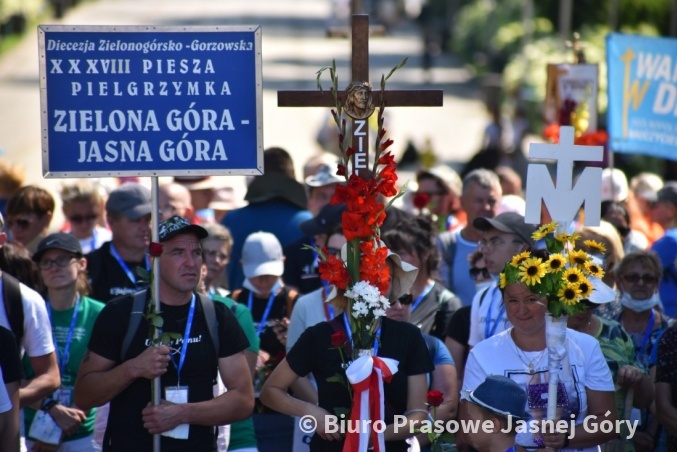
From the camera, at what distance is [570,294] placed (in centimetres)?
524

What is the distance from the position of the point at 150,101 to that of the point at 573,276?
7.47 ft

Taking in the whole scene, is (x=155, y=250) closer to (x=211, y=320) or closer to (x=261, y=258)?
(x=211, y=320)

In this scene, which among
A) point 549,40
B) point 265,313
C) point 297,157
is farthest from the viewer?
point 549,40

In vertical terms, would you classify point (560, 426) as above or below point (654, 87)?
below

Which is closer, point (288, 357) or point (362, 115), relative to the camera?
point (288, 357)

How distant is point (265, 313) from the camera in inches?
296

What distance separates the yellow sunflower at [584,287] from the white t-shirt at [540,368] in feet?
1.39

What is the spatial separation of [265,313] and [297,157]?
686 inches

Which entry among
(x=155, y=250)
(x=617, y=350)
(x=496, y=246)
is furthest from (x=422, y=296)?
(x=155, y=250)

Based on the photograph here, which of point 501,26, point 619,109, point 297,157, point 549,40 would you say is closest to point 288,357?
point 619,109

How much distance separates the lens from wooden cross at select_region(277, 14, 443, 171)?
20.4 feet

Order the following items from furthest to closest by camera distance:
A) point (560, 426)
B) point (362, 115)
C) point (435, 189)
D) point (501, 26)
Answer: point (501, 26), point (435, 189), point (362, 115), point (560, 426)

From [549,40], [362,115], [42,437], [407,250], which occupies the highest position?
[549,40]

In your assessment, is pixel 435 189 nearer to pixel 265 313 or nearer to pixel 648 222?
pixel 648 222
